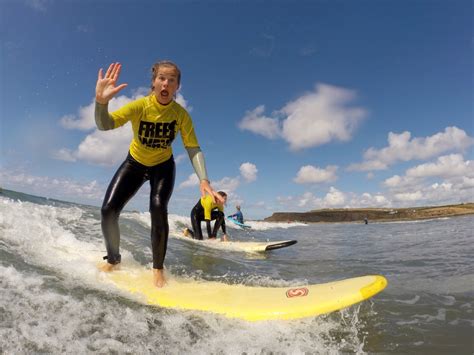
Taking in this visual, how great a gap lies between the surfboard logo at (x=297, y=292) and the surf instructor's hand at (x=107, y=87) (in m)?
2.63

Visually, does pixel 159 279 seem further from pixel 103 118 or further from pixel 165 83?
pixel 165 83

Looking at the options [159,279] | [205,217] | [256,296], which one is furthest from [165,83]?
[205,217]

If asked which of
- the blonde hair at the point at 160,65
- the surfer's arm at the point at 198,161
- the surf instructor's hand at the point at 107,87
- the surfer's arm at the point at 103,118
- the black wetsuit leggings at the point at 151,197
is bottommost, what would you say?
the black wetsuit leggings at the point at 151,197

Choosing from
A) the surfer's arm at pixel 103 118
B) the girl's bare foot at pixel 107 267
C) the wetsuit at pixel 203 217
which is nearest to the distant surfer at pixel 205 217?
the wetsuit at pixel 203 217

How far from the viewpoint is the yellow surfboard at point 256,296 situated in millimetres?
3006

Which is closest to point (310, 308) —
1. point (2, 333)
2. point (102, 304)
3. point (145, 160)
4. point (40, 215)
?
point (102, 304)

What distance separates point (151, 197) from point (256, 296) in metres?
1.74

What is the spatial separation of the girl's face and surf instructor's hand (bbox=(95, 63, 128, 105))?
567mm

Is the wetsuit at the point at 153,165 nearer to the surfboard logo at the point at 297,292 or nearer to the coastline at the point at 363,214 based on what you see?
the surfboard logo at the point at 297,292

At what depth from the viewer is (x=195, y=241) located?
10.5m

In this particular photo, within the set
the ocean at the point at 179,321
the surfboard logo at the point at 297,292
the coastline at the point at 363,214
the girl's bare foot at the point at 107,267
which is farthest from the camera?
the coastline at the point at 363,214

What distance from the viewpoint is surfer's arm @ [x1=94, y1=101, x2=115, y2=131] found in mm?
3562

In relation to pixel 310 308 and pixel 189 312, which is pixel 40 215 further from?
pixel 310 308

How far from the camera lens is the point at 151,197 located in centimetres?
428
